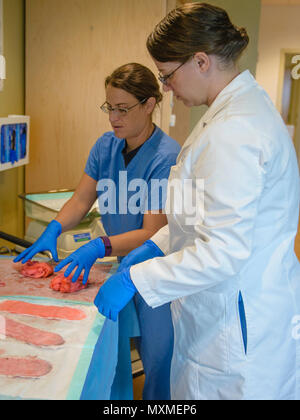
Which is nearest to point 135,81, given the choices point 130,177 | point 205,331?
point 130,177

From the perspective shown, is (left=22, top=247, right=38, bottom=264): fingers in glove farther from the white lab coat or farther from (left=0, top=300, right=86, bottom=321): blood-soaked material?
the white lab coat

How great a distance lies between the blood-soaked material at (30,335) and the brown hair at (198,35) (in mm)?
751

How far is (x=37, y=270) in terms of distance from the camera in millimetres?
1449

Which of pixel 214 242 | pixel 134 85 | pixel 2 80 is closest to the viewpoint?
pixel 214 242

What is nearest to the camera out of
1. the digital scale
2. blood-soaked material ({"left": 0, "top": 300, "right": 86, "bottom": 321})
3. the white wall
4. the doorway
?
blood-soaked material ({"left": 0, "top": 300, "right": 86, "bottom": 321})

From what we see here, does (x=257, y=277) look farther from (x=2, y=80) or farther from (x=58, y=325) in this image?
(x=2, y=80)

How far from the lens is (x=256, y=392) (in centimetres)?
107

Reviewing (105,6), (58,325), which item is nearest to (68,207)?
(58,325)

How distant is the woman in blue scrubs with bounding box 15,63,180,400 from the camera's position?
1.52 meters

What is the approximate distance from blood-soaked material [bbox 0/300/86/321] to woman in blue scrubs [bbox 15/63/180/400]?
0.64 feet

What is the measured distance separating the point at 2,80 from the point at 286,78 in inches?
186

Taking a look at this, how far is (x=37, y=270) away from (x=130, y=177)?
0.49m

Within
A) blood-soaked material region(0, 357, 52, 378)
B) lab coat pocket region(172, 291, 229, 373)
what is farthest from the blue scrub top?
blood-soaked material region(0, 357, 52, 378)

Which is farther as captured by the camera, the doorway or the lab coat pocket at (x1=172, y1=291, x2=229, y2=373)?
the doorway
